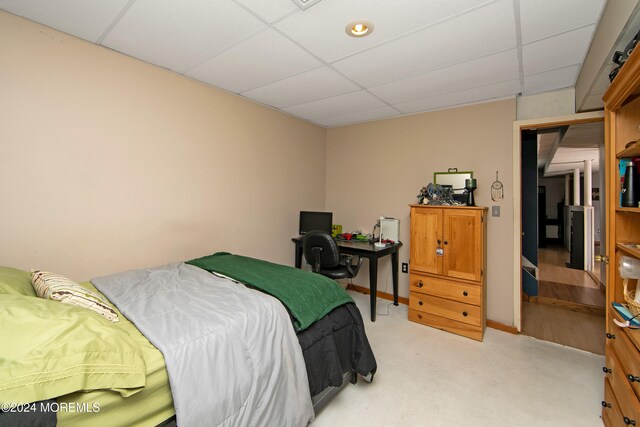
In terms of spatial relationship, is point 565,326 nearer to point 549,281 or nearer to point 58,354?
point 549,281

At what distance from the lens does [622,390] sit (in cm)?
143

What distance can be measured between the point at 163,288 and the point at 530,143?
170 inches

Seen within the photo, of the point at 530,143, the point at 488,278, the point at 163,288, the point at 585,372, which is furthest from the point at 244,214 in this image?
the point at 530,143

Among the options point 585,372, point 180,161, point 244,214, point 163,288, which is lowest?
point 585,372

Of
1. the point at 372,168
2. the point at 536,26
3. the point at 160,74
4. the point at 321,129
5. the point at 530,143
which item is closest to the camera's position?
the point at 536,26

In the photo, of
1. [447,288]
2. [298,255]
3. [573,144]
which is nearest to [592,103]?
[447,288]

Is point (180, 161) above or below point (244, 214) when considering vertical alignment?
above

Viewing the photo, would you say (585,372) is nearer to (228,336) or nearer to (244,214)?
(228,336)

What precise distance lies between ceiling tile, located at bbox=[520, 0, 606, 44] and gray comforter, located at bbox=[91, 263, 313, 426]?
219 cm

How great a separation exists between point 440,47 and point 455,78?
0.59m

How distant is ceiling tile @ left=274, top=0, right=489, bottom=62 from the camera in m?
1.57

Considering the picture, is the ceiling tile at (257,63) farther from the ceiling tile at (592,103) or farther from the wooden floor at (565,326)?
the wooden floor at (565,326)

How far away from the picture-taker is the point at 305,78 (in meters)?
2.55

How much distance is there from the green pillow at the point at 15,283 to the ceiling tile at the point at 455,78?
285cm
